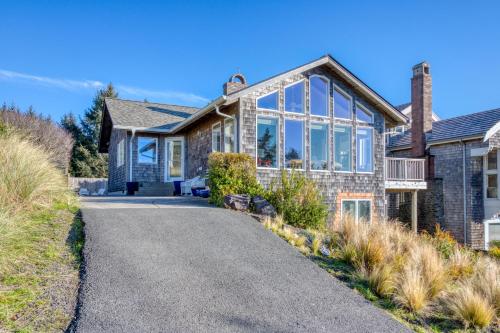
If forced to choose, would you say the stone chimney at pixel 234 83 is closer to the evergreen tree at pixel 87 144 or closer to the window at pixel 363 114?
the window at pixel 363 114

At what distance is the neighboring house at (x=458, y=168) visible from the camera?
50.5ft

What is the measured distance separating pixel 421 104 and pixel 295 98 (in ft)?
Result: 23.9

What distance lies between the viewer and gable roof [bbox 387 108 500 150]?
49.8ft

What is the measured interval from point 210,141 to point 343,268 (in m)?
8.98

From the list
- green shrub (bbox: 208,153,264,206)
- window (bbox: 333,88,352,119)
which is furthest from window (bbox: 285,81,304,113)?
green shrub (bbox: 208,153,264,206)

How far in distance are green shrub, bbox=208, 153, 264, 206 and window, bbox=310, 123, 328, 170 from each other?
11.4 ft

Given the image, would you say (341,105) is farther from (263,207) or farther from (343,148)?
(263,207)

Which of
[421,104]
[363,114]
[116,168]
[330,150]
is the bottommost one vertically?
[116,168]

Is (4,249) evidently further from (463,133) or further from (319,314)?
(463,133)

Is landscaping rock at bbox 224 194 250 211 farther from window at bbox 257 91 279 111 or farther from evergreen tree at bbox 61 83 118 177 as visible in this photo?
evergreen tree at bbox 61 83 118 177

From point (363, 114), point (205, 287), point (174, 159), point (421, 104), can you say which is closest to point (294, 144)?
point (363, 114)

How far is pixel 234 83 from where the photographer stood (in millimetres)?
14430

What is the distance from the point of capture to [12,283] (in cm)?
412

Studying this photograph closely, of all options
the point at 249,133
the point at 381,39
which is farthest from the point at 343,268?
the point at 381,39
